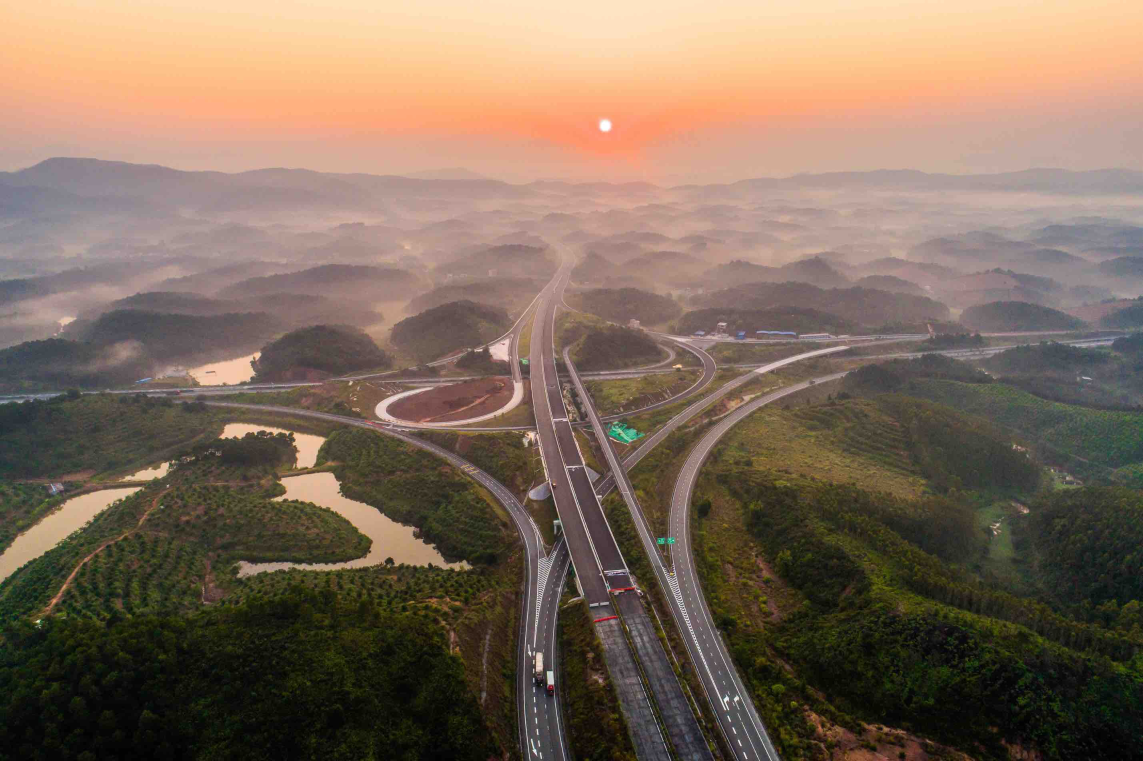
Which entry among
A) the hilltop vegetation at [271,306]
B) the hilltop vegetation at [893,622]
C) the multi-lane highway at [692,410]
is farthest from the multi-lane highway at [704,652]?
the hilltop vegetation at [271,306]

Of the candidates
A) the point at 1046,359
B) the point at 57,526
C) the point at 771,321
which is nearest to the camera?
the point at 57,526

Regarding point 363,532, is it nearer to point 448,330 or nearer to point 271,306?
point 448,330

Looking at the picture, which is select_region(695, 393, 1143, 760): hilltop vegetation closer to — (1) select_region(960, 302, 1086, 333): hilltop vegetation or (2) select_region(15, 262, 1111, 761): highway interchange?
(2) select_region(15, 262, 1111, 761): highway interchange

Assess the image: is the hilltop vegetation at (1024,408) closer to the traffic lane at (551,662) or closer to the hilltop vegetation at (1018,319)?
the hilltop vegetation at (1018,319)

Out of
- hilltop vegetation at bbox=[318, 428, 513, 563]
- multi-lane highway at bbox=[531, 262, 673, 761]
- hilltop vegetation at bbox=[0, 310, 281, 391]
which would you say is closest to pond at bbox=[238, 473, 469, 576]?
hilltop vegetation at bbox=[318, 428, 513, 563]

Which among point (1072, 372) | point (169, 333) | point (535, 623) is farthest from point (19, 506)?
point (1072, 372)
